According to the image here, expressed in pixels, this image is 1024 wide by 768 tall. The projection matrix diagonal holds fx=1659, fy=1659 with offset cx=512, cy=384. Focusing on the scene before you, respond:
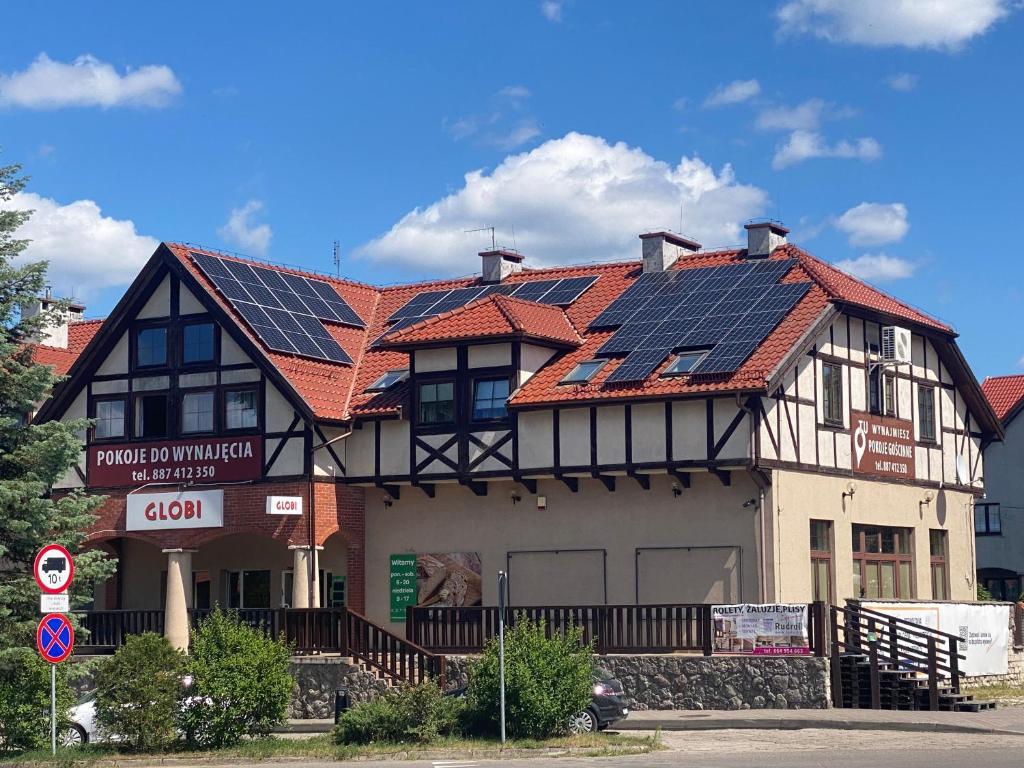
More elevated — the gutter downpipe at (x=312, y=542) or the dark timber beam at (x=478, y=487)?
the dark timber beam at (x=478, y=487)

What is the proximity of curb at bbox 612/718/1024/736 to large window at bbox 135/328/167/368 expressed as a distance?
1515cm

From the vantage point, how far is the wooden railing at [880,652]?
98.0 ft

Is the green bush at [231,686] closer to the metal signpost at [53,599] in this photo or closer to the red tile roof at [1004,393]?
the metal signpost at [53,599]

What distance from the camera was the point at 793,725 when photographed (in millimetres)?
27469

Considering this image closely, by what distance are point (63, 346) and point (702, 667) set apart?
888 inches

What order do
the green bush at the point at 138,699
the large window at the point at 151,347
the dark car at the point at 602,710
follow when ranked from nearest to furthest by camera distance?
the green bush at the point at 138,699 → the dark car at the point at 602,710 → the large window at the point at 151,347

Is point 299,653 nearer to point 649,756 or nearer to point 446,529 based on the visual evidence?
point 446,529

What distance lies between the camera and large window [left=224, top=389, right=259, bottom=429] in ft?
121

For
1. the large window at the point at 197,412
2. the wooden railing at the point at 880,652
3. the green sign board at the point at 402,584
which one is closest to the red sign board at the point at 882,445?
the wooden railing at the point at 880,652

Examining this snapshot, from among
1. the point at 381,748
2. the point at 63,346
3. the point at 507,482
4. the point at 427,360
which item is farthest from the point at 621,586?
the point at 63,346

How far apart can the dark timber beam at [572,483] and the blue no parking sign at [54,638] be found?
1412 centimetres

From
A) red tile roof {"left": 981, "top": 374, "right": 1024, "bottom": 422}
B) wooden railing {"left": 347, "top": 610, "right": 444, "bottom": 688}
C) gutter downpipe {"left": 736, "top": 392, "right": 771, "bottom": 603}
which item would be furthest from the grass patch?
red tile roof {"left": 981, "top": 374, "right": 1024, "bottom": 422}

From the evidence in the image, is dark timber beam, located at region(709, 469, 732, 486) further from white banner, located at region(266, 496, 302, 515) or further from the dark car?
white banner, located at region(266, 496, 302, 515)

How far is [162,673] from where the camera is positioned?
24797mm
